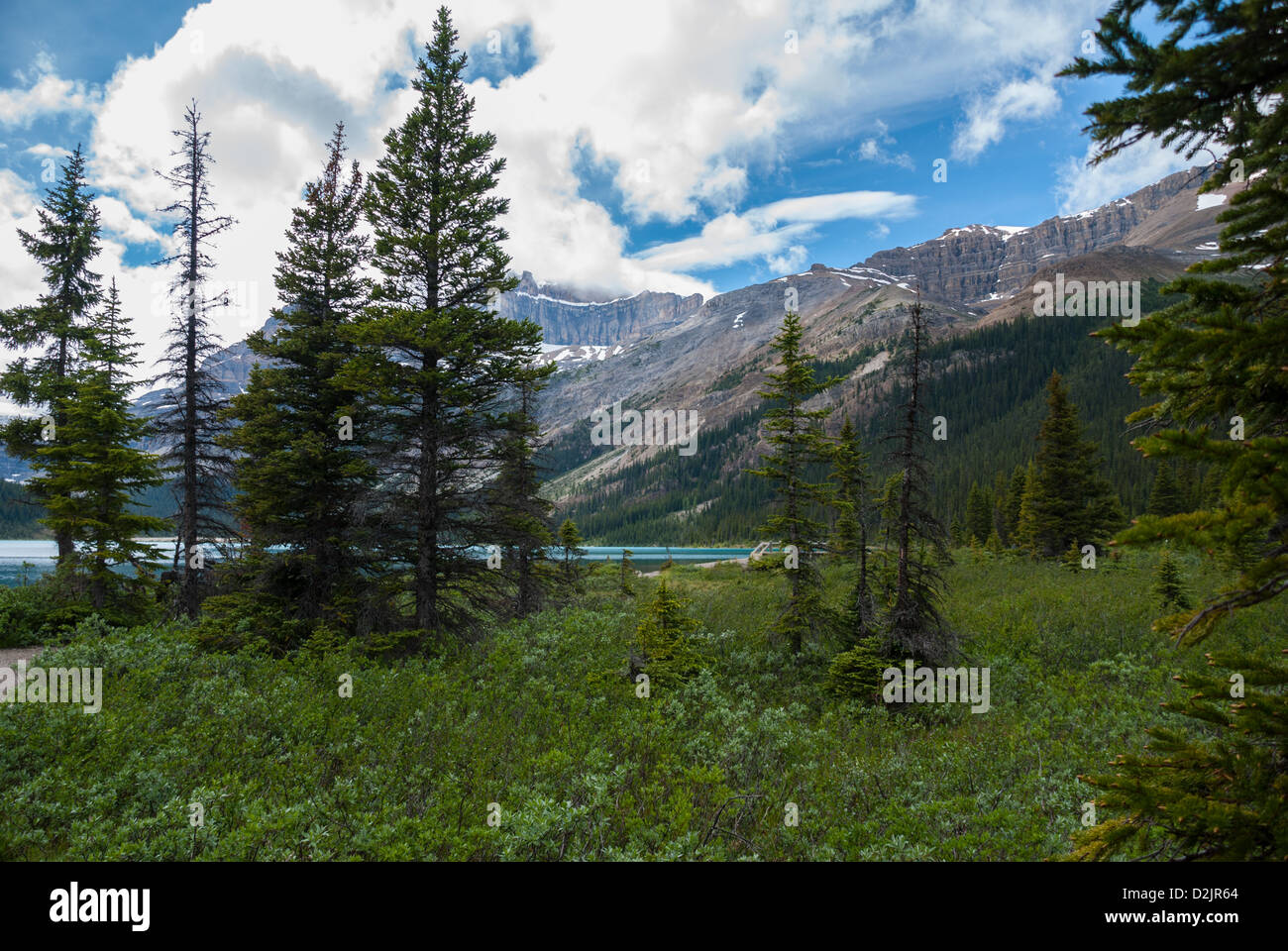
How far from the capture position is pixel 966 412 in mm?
135500

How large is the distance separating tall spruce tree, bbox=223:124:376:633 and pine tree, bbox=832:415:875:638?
12275mm

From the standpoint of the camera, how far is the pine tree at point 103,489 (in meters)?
16.4

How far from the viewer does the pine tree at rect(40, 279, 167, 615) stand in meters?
16.4

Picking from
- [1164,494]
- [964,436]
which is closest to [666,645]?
[1164,494]

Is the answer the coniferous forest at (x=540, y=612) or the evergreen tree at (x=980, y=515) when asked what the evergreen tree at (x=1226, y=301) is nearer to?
the coniferous forest at (x=540, y=612)

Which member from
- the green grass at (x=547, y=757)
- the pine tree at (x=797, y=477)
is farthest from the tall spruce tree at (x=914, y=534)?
the pine tree at (x=797, y=477)

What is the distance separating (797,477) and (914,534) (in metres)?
3.62

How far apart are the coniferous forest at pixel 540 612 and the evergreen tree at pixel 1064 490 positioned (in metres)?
4.70

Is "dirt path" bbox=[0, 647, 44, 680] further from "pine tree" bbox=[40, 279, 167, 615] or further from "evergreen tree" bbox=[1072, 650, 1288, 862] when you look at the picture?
"evergreen tree" bbox=[1072, 650, 1288, 862]

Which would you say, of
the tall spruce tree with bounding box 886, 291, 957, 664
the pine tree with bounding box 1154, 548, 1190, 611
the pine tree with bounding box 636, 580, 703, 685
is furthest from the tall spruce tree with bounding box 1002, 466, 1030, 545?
the pine tree with bounding box 636, 580, 703, 685

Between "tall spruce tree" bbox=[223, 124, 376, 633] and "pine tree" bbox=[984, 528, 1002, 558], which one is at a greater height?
"tall spruce tree" bbox=[223, 124, 376, 633]
